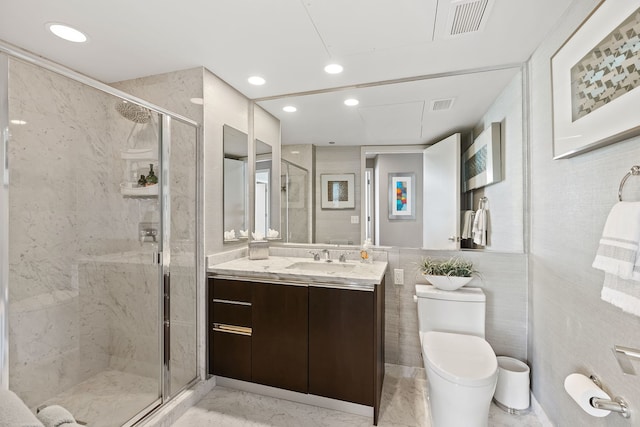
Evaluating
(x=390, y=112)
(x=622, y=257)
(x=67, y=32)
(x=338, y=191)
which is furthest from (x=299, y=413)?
(x=67, y=32)

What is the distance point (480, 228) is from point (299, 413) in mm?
1761

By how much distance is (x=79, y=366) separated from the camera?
198 cm

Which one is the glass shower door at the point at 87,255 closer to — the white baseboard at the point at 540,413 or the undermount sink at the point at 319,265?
the undermount sink at the point at 319,265

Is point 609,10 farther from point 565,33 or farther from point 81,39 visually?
point 81,39

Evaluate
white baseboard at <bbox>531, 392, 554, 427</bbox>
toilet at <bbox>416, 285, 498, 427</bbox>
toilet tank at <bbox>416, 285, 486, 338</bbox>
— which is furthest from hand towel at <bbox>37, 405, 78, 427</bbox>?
white baseboard at <bbox>531, 392, 554, 427</bbox>

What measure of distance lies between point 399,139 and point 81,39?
222 cm

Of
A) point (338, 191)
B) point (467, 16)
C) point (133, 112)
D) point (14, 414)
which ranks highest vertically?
point (467, 16)

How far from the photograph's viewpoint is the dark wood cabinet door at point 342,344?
1.78m

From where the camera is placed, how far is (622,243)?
1005 mm

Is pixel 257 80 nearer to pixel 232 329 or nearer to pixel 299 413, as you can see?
pixel 232 329

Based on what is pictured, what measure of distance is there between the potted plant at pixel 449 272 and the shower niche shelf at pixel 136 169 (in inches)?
76.6

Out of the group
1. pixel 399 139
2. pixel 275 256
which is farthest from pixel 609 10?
pixel 275 256

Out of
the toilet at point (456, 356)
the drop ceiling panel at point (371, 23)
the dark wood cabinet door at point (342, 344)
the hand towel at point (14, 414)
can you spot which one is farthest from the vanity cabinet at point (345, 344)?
the drop ceiling panel at point (371, 23)

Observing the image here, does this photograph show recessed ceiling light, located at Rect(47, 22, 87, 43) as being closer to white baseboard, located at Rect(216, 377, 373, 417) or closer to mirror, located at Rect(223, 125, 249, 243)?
mirror, located at Rect(223, 125, 249, 243)
